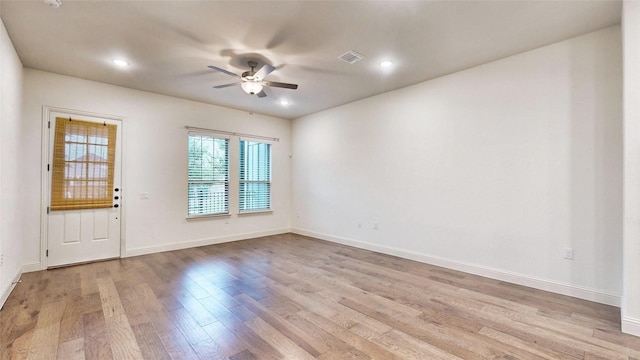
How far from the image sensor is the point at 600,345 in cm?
222

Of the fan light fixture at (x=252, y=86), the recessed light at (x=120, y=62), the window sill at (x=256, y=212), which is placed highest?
the recessed light at (x=120, y=62)

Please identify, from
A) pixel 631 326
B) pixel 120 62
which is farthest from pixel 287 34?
pixel 631 326

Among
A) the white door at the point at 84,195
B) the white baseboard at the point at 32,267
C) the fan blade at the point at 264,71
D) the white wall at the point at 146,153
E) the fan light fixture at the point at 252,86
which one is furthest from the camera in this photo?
the white door at the point at 84,195

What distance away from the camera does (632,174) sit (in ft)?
7.87

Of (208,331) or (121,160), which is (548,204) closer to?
(208,331)

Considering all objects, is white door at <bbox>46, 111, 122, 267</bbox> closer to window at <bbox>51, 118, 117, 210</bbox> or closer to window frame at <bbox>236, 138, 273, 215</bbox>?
window at <bbox>51, 118, 117, 210</bbox>

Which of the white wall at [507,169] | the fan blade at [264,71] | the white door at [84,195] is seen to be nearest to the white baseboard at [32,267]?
the white door at [84,195]

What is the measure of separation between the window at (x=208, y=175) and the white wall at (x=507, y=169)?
273 centimetres

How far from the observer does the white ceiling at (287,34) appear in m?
2.65

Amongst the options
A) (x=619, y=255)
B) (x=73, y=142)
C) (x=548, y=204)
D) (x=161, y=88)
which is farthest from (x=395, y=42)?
(x=73, y=142)

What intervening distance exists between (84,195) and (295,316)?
401 cm

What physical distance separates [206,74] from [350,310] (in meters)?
3.74

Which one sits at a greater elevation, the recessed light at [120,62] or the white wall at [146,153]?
the recessed light at [120,62]

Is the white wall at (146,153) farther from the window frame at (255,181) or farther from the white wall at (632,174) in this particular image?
the white wall at (632,174)
